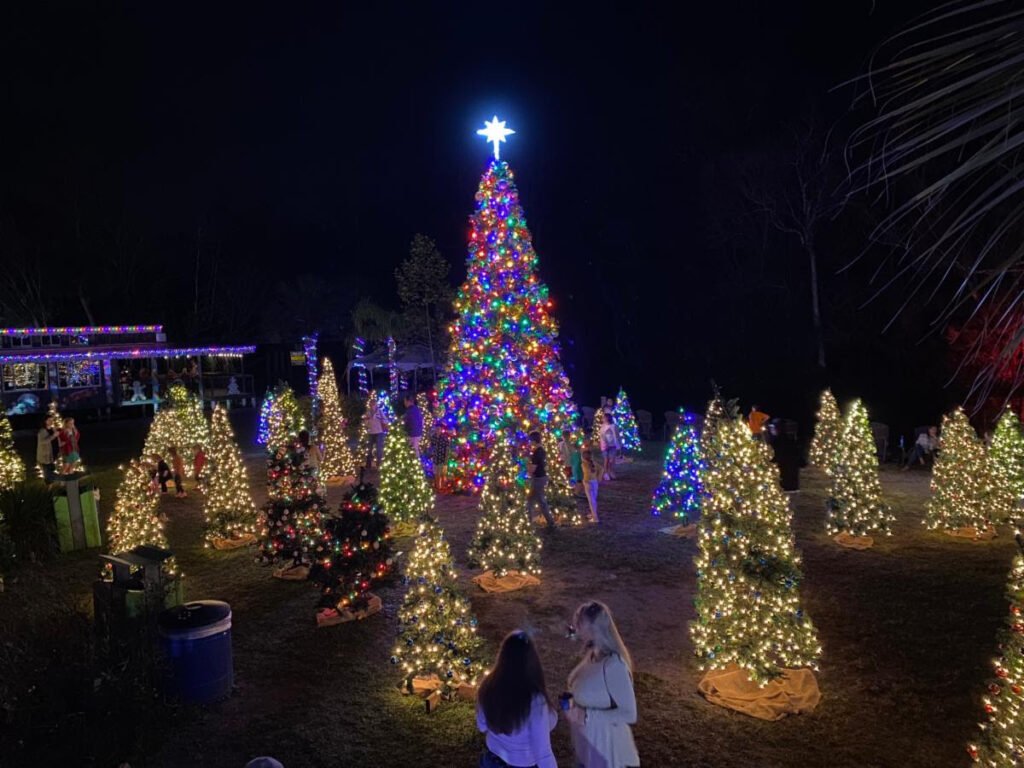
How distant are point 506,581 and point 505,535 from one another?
1.89ft

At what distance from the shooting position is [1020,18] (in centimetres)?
161

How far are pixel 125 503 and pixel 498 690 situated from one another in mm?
8012

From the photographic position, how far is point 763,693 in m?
5.95

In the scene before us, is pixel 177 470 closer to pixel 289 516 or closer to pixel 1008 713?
pixel 289 516

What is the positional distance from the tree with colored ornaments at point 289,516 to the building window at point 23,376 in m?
26.8

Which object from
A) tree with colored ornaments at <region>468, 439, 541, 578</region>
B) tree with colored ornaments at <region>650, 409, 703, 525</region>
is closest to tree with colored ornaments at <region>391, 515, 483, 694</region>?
tree with colored ornaments at <region>468, 439, 541, 578</region>

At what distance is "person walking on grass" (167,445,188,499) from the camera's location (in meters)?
15.6

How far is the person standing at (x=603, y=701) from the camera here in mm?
3844

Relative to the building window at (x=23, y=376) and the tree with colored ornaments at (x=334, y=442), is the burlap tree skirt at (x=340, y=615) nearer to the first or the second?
the tree with colored ornaments at (x=334, y=442)

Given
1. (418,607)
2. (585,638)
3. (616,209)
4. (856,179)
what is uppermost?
(616,209)

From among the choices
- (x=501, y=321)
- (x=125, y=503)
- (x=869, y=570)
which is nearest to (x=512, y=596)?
(x=869, y=570)

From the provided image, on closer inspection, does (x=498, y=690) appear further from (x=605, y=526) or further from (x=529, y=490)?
(x=605, y=526)

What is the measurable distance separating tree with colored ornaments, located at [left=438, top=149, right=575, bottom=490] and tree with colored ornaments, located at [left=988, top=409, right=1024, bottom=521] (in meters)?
7.22

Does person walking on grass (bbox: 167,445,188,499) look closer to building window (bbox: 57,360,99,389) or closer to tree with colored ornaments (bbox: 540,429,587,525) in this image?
tree with colored ornaments (bbox: 540,429,587,525)
